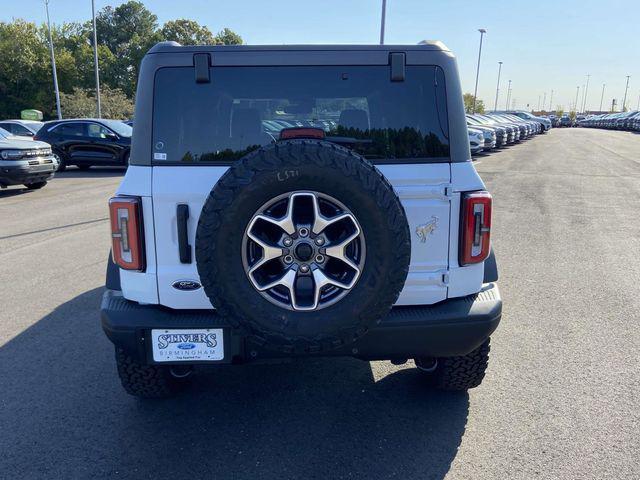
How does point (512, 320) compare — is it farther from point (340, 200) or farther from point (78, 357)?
point (78, 357)

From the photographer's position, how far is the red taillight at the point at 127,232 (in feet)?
8.96

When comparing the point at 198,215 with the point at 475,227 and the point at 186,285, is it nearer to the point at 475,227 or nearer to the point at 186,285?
the point at 186,285

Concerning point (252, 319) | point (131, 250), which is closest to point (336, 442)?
point (252, 319)

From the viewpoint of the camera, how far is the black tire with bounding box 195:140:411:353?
238 cm

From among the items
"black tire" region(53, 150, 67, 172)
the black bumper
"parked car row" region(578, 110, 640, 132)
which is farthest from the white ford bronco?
"parked car row" region(578, 110, 640, 132)

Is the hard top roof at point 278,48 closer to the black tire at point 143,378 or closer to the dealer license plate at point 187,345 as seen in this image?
the dealer license plate at point 187,345

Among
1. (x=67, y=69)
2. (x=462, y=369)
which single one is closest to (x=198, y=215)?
(x=462, y=369)

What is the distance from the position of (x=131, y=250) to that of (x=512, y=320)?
10.9ft

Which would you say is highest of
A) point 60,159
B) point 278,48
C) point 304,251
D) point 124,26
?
point 124,26

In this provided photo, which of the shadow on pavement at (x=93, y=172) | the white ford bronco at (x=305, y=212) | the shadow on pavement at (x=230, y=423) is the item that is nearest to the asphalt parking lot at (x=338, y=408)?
the shadow on pavement at (x=230, y=423)

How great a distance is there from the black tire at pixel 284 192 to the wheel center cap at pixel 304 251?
0.81ft

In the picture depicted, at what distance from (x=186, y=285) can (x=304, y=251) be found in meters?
0.69

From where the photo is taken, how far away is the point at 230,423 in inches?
124

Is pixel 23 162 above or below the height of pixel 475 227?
below
